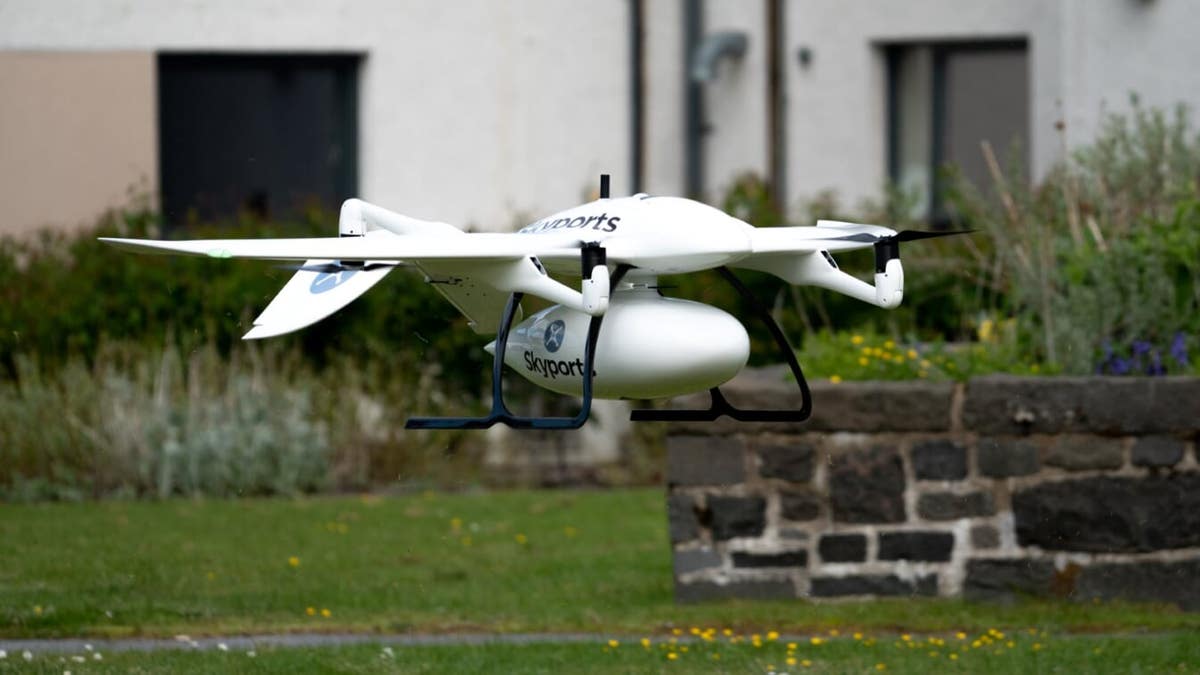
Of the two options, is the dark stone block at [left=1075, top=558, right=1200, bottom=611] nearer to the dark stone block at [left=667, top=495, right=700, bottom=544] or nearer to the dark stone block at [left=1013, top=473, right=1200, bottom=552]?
the dark stone block at [left=1013, top=473, right=1200, bottom=552]

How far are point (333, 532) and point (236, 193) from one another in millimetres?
4953

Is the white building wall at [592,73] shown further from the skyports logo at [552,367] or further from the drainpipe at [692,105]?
the skyports logo at [552,367]

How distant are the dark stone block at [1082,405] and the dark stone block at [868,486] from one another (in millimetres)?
391

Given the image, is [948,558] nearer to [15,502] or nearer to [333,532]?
[333,532]

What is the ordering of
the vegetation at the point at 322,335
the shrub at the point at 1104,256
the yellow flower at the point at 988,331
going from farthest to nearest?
the vegetation at the point at 322,335 → the yellow flower at the point at 988,331 → the shrub at the point at 1104,256

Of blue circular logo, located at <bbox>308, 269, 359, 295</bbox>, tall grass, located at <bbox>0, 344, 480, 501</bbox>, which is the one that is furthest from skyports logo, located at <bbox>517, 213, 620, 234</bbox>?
tall grass, located at <bbox>0, 344, 480, 501</bbox>

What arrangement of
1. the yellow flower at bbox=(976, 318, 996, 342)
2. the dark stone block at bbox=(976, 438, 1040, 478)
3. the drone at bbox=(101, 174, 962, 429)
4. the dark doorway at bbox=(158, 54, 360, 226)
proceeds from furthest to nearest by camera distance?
1. the dark doorway at bbox=(158, 54, 360, 226)
2. the yellow flower at bbox=(976, 318, 996, 342)
3. the dark stone block at bbox=(976, 438, 1040, 478)
4. the drone at bbox=(101, 174, 962, 429)

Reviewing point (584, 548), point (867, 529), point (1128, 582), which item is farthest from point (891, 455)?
point (584, 548)

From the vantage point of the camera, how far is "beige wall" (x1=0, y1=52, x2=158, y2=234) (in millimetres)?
A: 13609

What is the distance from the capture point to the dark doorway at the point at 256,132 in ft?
47.4

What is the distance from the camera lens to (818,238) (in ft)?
15.2

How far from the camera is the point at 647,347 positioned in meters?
4.48

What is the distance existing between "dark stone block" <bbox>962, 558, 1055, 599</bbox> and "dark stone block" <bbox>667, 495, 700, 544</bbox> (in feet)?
3.98

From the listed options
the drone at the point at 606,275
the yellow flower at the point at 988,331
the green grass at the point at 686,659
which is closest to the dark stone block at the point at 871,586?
the green grass at the point at 686,659
